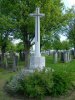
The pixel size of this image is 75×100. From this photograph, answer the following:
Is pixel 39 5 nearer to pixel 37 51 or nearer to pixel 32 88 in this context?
pixel 37 51

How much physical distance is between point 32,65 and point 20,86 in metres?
3.58

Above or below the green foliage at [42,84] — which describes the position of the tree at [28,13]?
above

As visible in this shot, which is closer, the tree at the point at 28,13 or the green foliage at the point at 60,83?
the green foliage at the point at 60,83

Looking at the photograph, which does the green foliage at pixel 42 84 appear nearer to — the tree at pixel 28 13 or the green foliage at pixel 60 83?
the green foliage at pixel 60 83

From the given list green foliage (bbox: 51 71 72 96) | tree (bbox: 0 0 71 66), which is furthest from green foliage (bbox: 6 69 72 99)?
tree (bbox: 0 0 71 66)

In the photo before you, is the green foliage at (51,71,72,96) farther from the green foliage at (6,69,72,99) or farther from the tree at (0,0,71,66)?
the tree at (0,0,71,66)

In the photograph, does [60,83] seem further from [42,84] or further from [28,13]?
[28,13]

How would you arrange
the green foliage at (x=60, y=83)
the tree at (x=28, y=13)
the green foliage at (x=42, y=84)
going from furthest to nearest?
the tree at (x=28, y=13) < the green foliage at (x=60, y=83) < the green foliage at (x=42, y=84)

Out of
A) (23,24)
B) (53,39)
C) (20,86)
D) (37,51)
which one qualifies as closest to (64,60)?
(53,39)

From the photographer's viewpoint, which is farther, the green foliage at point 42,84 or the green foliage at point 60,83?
the green foliage at point 60,83

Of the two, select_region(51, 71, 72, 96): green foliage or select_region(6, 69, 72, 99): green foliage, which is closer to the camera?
select_region(6, 69, 72, 99): green foliage

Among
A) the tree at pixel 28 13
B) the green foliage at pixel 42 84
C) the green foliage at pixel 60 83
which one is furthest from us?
the tree at pixel 28 13

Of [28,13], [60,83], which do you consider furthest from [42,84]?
[28,13]

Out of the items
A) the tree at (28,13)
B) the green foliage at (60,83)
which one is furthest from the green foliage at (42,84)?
the tree at (28,13)
